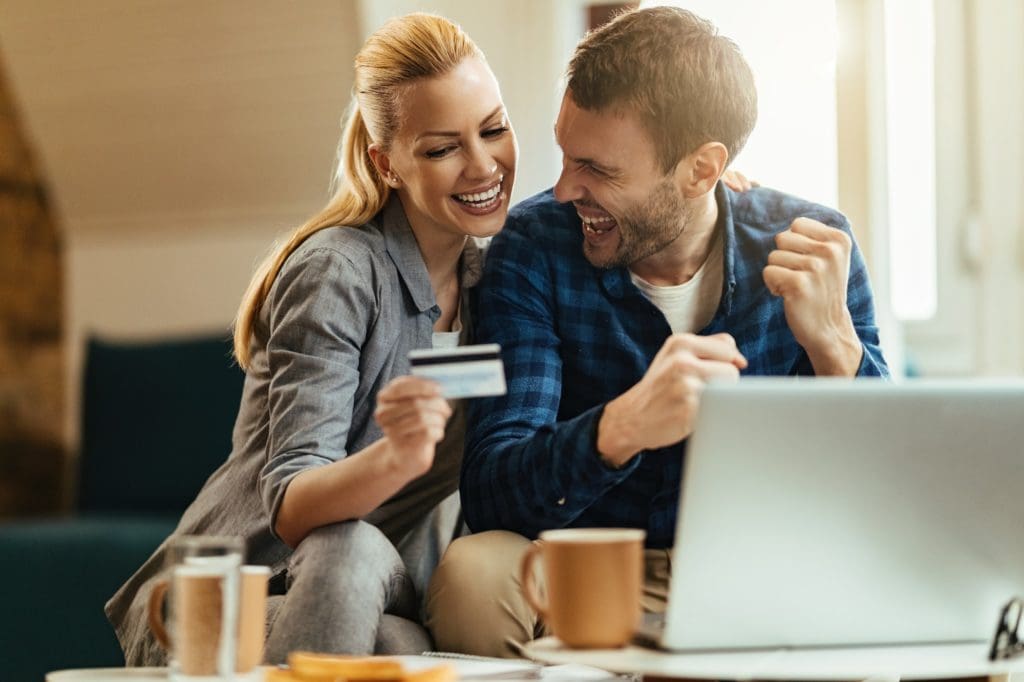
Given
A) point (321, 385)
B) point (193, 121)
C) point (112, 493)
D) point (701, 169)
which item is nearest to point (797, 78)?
point (701, 169)

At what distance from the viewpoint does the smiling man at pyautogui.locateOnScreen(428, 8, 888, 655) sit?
5.21 ft

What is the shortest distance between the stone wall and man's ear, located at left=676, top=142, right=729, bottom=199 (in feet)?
7.50

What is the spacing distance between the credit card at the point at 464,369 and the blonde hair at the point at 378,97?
64 centimetres

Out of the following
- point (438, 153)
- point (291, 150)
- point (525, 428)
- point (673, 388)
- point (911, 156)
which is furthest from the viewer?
point (291, 150)

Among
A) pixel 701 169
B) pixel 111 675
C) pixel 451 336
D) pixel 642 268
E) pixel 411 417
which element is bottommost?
pixel 111 675

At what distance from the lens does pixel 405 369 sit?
1671 mm

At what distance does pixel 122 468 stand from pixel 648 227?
1848 mm

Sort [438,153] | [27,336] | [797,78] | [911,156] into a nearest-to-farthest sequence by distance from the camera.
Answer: [438,153]
[797,78]
[911,156]
[27,336]

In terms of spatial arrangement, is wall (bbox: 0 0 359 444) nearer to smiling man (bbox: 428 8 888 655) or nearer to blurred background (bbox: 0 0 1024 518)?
blurred background (bbox: 0 0 1024 518)

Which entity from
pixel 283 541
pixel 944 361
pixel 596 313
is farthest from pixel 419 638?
pixel 944 361

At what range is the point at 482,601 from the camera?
1.45 m

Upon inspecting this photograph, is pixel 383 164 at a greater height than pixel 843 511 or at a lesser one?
greater

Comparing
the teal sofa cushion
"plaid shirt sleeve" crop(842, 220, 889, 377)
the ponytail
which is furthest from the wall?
"plaid shirt sleeve" crop(842, 220, 889, 377)

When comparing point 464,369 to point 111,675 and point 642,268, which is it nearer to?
point 111,675
